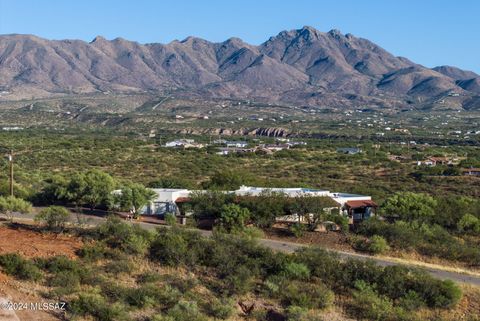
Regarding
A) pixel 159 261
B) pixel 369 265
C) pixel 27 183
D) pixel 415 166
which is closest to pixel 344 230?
pixel 369 265

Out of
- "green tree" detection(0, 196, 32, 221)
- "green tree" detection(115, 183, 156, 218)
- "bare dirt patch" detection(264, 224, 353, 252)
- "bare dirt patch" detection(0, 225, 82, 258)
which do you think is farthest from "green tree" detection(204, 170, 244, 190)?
"bare dirt patch" detection(0, 225, 82, 258)

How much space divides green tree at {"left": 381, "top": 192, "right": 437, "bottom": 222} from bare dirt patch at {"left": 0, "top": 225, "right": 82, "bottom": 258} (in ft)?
64.2

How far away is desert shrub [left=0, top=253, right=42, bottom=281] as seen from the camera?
2291 centimetres

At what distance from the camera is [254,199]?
122 ft

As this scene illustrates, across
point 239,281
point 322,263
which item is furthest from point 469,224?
point 239,281

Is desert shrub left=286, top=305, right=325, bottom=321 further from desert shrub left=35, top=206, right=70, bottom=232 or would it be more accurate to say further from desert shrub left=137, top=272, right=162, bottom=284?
desert shrub left=35, top=206, right=70, bottom=232

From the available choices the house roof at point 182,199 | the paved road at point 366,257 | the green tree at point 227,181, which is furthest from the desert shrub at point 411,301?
the green tree at point 227,181

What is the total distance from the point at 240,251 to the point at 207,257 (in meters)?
1.35

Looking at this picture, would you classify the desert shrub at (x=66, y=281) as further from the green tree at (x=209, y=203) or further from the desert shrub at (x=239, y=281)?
the green tree at (x=209, y=203)

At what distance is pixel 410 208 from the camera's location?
38.5m

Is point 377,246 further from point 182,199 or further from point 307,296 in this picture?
point 182,199

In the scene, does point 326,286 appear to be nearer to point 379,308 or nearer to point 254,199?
point 379,308

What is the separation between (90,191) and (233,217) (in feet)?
37.5

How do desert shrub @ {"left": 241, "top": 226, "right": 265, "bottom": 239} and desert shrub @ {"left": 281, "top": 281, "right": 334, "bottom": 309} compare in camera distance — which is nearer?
desert shrub @ {"left": 281, "top": 281, "right": 334, "bottom": 309}
